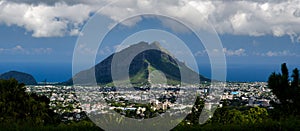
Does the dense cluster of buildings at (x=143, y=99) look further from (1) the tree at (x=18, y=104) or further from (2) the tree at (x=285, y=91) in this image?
(1) the tree at (x=18, y=104)

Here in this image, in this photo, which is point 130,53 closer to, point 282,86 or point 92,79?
point 92,79

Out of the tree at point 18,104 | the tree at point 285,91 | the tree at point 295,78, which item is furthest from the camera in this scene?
the tree at point 295,78

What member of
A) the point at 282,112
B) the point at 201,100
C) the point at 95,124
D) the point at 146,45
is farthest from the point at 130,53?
the point at 282,112

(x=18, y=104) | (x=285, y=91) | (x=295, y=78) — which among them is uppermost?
(x=295, y=78)

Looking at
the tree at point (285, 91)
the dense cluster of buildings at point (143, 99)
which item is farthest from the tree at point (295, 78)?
the dense cluster of buildings at point (143, 99)

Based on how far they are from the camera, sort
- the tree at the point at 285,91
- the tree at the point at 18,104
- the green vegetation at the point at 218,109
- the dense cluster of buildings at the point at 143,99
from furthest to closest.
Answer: the tree at the point at 285,91, the tree at the point at 18,104, the green vegetation at the point at 218,109, the dense cluster of buildings at the point at 143,99

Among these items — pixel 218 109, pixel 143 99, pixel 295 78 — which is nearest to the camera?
pixel 143 99

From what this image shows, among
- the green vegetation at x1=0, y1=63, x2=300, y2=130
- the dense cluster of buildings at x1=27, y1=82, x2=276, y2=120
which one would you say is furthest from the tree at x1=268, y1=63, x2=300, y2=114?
the dense cluster of buildings at x1=27, y1=82, x2=276, y2=120

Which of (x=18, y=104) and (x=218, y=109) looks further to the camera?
(x=218, y=109)

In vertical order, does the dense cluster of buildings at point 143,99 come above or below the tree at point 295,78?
below

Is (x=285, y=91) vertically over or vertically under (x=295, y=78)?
under

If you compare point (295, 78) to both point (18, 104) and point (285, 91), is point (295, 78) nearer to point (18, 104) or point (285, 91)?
point (285, 91)

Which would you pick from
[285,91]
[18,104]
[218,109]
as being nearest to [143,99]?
[218,109]
